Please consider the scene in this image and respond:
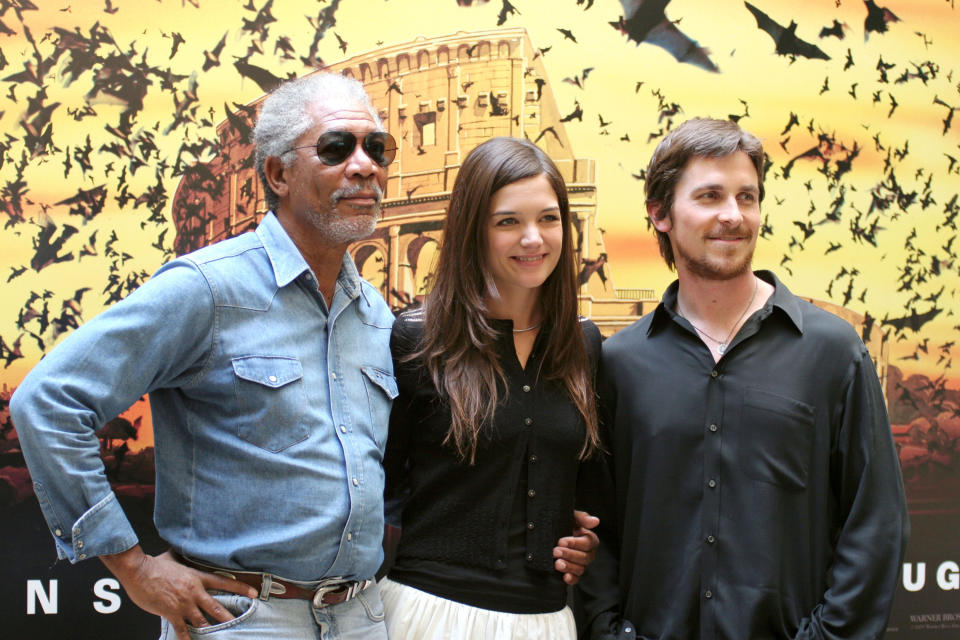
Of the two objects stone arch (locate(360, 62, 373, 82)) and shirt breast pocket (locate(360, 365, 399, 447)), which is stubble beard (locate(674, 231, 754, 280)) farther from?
stone arch (locate(360, 62, 373, 82))

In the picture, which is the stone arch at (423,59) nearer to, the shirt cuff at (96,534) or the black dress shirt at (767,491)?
the black dress shirt at (767,491)

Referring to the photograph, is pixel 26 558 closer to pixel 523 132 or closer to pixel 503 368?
pixel 503 368

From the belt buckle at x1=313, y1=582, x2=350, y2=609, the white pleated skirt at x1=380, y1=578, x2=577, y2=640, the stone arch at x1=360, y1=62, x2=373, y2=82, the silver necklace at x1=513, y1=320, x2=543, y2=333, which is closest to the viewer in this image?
the belt buckle at x1=313, y1=582, x2=350, y2=609

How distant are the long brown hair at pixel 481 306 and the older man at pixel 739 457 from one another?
0.22 metres

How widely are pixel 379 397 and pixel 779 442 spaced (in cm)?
99

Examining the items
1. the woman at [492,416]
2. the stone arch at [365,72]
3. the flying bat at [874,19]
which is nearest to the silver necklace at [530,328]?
the woman at [492,416]

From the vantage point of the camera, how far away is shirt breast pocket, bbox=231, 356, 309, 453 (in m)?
1.76

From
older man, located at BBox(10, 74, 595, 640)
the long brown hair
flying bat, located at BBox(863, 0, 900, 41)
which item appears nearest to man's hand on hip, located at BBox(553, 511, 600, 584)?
older man, located at BBox(10, 74, 595, 640)

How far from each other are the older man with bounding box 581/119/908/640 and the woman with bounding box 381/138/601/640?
20cm

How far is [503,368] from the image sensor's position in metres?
2.13

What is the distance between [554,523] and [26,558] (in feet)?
6.05

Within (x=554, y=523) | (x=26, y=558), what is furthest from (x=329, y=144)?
(x=26, y=558)

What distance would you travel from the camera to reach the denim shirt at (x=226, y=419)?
1.60 metres

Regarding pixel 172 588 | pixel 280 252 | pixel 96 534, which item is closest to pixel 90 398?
pixel 96 534
